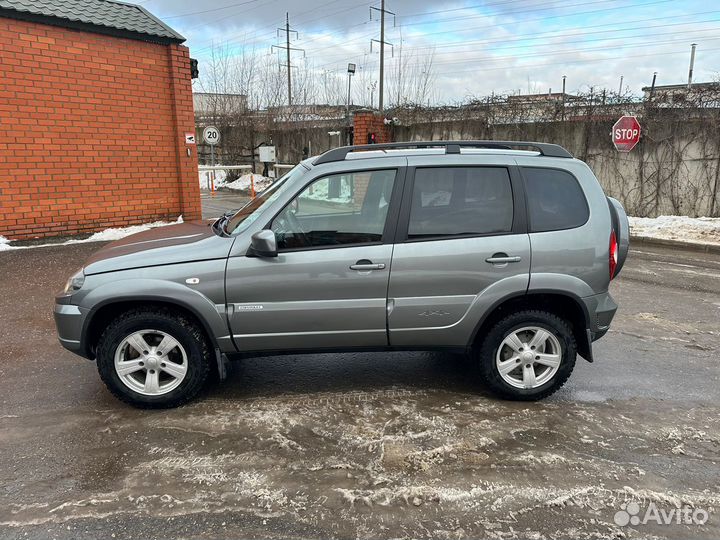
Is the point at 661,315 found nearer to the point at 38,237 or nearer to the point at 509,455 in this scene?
the point at 509,455

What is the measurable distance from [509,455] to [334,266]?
1672 mm

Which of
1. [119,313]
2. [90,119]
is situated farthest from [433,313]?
[90,119]

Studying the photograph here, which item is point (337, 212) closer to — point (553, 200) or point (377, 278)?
point (377, 278)

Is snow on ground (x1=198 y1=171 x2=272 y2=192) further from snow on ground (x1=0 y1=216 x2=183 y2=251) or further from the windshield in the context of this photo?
the windshield

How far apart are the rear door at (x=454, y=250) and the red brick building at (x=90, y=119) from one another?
7.73 m

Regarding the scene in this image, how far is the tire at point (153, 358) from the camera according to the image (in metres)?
3.71

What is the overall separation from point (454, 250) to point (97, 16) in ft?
28.8

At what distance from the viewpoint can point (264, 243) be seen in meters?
3.56

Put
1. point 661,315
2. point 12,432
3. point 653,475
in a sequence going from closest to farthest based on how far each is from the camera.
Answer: point 653,475, point 12,432, point 661,315

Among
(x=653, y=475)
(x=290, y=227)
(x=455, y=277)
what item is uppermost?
(x=290, y=227)

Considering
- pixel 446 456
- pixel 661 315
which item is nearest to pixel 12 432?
pixel 446 456

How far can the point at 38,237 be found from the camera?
9.23m

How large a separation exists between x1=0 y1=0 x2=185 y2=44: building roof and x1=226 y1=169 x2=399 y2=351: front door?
7.61 meters

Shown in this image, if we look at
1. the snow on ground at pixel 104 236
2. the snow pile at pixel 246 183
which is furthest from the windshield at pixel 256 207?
the snow pile at pixel 246 183
